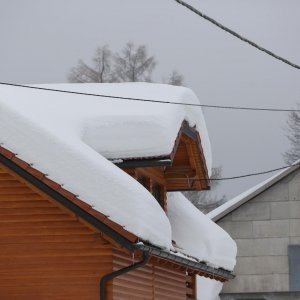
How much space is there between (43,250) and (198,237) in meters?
4.58

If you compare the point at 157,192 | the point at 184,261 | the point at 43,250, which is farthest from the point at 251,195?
the point at 43,250

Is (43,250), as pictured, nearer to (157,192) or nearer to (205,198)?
(157,192)

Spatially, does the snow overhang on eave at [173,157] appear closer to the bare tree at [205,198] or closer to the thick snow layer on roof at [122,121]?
the thick snow layer on roof at [122,121]

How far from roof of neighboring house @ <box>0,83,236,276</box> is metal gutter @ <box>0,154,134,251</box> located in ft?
0.24

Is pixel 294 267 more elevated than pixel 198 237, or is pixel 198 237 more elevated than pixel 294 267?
pixel 198 237

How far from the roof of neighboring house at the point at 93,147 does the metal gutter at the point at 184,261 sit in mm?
115

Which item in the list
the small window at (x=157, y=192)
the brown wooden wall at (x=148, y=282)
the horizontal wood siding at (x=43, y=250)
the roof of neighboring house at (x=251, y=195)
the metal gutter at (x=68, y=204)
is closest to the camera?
the metal gutter at (x=68, y=204)

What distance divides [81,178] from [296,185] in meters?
13.3

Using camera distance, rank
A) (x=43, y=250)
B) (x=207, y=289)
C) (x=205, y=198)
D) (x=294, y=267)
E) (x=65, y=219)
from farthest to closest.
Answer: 1. (x=205, y=198)
2. (x=294, y=267)
3. (x=207, y=289)
4. (x=43, y=250)
5. (x=65, y=219)

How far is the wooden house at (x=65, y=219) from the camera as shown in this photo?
14.8m

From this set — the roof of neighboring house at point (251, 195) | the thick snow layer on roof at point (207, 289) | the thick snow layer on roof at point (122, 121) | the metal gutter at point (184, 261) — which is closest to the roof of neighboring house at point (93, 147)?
the thick snow layer on roof at point (122, 121)

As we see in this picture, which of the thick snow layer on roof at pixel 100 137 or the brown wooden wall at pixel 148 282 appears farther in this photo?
the brown wooden wall at pixel 148 282

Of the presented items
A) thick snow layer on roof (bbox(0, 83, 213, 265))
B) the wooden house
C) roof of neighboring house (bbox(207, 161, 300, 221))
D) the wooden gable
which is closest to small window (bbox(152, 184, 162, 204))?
the wooden gable

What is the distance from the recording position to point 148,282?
57.5 feet
